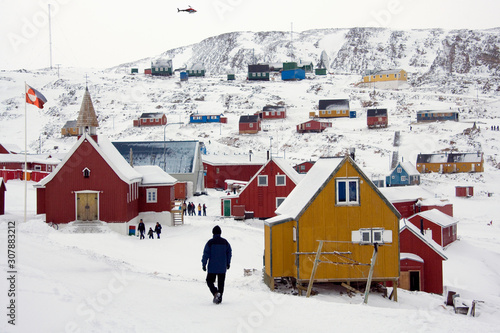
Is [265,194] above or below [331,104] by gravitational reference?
below

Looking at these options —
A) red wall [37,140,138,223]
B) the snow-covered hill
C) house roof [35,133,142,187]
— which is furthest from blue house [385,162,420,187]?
red wall [37,140,138,223]

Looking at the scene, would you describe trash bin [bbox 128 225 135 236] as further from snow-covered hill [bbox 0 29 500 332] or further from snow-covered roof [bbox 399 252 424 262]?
snow-covered roof [bbox 399 252 424 262]

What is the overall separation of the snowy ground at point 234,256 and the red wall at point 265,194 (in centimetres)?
172

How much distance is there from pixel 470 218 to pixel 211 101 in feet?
280

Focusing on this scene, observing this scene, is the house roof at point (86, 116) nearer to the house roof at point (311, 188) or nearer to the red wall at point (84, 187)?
the red wall at point (84, 187)

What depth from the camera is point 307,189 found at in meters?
19.3

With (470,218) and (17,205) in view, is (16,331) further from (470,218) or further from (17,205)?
(470,218)

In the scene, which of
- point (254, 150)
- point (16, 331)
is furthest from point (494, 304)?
point (254, 150)

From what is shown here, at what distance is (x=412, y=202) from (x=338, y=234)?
128 ft

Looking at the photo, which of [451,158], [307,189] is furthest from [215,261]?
[451,158]

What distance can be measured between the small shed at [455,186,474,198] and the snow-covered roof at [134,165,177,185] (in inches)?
1709

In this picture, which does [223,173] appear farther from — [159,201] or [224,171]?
[159,201]

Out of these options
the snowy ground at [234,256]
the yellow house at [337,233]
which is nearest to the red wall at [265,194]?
the snowy ground at [234,256]

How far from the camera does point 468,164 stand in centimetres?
7412
